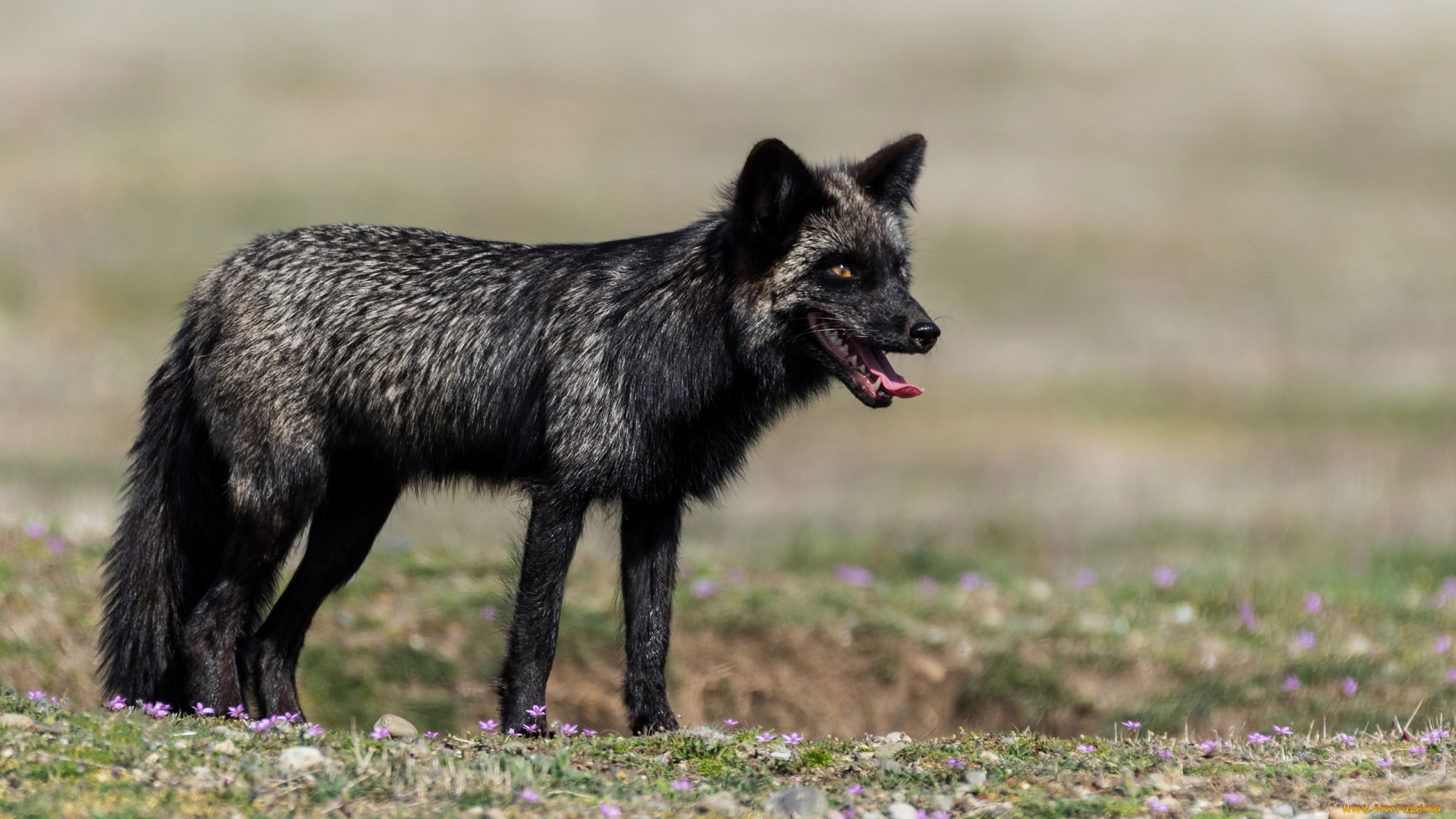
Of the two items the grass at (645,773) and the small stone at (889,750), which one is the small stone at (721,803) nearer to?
the grass at (645,773)

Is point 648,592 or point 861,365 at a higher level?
point 861,365

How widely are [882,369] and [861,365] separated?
99mm

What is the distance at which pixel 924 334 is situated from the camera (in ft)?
19.4

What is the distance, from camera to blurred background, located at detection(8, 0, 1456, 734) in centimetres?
1398

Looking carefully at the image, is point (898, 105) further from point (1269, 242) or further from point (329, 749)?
point (329, 749)

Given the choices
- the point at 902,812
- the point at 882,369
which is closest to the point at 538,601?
the point at 882,369

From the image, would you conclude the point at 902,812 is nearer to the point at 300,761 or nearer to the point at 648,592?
the point at 300,761

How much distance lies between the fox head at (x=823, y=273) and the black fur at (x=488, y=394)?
0.01 m

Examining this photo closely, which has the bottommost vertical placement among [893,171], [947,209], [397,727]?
[397,727]

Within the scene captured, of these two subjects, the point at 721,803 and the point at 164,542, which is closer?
the point at 721,803

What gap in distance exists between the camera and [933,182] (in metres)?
29.7

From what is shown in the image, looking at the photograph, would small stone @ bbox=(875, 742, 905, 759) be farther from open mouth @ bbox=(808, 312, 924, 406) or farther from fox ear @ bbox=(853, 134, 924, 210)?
fox ear @ bbox=(853, 134, 924, 210)

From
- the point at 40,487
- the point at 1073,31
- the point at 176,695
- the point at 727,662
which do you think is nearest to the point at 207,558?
the point at 176,695

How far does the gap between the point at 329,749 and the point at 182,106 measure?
1172 inches
